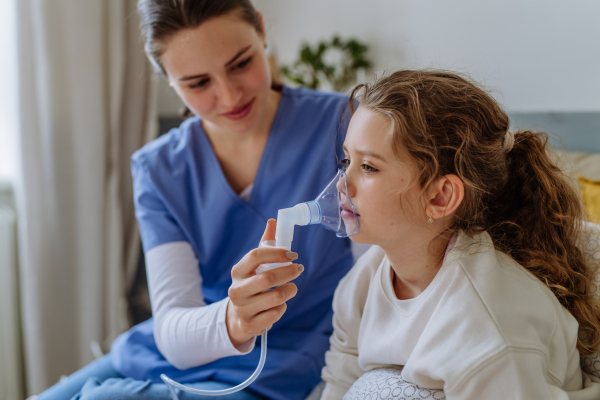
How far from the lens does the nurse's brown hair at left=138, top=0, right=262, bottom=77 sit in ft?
3.81

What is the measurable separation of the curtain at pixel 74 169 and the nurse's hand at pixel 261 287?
1.47 metres

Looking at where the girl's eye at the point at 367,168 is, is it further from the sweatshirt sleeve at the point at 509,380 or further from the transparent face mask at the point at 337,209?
the sweatshirt sleeve at the point at 509,380

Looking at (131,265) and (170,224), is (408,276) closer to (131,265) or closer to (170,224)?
(170,224)

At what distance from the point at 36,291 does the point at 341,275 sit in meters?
1.39

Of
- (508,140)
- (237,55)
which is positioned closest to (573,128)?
(508,140)

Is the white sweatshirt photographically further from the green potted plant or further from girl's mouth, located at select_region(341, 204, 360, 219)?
the green potted plant

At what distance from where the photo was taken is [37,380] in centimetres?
202

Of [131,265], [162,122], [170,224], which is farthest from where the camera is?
[162,122]

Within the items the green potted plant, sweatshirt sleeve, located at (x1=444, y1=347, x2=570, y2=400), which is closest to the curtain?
the green potted plant

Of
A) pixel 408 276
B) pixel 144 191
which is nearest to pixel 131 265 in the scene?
pixel 144 191

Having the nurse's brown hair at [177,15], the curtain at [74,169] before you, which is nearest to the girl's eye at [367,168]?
the nurse's brown hair at [177,15]

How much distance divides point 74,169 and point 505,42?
6.22 ft

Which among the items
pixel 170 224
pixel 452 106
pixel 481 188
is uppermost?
pixel 452 106

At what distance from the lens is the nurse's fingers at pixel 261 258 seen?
0.87m
